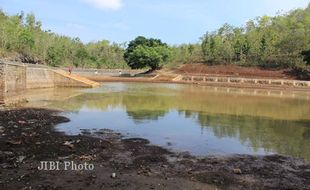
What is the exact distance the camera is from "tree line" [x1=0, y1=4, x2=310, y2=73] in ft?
222

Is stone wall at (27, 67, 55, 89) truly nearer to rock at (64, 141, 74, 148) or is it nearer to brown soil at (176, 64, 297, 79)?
rock at (64, 141, 74, 148)

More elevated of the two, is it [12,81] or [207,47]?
[207,47]

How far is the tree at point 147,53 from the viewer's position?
70.0 m

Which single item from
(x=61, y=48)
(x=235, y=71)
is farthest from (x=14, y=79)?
(x=61, y=48)

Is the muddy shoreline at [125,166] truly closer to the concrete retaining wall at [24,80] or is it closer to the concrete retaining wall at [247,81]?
the concrete retaining wall at [24,80]

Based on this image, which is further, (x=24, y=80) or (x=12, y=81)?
(x=24, y=80)

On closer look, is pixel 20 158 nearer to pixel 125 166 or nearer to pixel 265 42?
pixel 125 166

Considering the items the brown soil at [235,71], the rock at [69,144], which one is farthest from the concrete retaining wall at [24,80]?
the brown soil at [235,71]

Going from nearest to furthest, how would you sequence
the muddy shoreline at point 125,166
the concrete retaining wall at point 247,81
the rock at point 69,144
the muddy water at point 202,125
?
the muddy shoreline at point 125,166 < the rock at point 69,144 < the muddy water at point 202,125 < the concrete retaining wall at point 247,81

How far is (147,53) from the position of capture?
6969cm

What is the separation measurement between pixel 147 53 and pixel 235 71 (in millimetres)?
16377

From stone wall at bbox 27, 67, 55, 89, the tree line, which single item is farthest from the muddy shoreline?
the tree line

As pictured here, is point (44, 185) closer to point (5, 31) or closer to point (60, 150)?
point (60, 150)

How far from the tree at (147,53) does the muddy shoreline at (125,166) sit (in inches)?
2209
